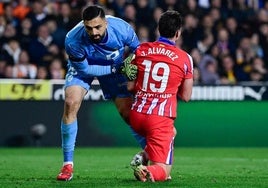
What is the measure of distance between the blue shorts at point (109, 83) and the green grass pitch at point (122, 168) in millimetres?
987

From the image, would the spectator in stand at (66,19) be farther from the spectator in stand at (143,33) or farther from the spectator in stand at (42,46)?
the spectator in stand at (143,33)

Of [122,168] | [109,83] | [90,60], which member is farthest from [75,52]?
[122,168]

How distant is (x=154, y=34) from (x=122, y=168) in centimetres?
896

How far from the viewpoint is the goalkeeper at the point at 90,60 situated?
10.1 metres

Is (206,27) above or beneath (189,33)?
above

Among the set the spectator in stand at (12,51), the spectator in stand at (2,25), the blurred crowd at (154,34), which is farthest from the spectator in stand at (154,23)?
the spectator in stand at (2,25)

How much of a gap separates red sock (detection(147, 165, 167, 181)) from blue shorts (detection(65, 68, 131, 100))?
165 centimetres

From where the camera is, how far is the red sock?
9.51 m

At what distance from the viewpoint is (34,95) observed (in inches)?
720

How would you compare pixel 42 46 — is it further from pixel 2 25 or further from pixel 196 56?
pixel 196 56

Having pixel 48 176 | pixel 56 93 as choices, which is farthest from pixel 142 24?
pixel 48 176

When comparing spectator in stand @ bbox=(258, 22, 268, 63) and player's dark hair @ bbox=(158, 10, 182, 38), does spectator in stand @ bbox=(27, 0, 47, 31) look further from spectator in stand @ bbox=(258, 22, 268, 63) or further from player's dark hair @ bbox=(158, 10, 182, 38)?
player's dark hair @ bbox=(158, 10, 182, 38)

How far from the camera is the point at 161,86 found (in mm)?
9805

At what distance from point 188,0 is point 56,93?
5176 millimetres
